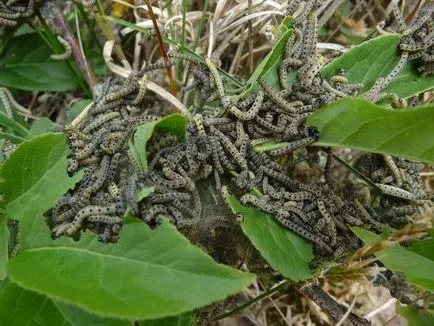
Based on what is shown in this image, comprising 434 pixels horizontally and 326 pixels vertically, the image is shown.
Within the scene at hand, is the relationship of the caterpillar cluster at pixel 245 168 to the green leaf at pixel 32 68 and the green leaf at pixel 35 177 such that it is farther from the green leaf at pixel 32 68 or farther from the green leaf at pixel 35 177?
the green leaf at pixel 32 68

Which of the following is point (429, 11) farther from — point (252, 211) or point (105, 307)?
point (105, 307)

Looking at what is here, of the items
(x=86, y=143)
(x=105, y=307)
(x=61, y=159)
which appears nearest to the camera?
(x=105, y=307)

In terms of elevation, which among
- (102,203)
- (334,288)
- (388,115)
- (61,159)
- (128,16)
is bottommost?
(334,288)

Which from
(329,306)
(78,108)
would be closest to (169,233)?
(329,306)

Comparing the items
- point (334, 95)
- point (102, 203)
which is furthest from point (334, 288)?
point (102, 203)

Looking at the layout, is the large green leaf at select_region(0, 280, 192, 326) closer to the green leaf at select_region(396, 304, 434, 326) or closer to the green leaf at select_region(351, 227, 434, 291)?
the green leaf at select_region(351, 227, 434, 291)
